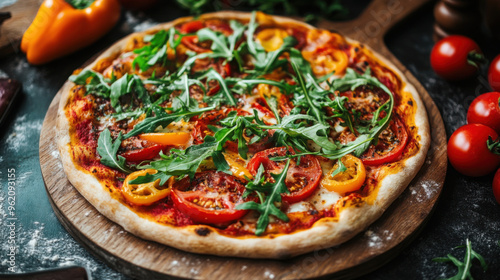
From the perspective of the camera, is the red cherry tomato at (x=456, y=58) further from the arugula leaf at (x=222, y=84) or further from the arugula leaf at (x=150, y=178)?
the arugula leaf at (x=150, y=178)

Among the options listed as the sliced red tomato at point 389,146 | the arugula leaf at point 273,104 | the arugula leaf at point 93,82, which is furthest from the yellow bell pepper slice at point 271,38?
the arugula leaf at point 93,82

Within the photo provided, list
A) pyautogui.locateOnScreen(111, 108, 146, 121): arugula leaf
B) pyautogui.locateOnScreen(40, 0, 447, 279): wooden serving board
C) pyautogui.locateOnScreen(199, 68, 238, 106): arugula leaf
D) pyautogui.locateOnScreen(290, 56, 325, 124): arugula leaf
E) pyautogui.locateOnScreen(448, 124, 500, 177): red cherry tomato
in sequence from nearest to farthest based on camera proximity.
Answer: pyautogui.locateOnScreen(40, 0, 447, 279): wooden serving board → pyautogui.locateOnScreen(448, 124, 500, 177): red cherry tomato → pyautogui.locateOnScreen(290, 56, 325, 124): arugula leaf → pyautogui.locateOnScreen(111, 108, 146, 121): arugula leaf → pyautogui.locateOnScreen(199, 68, 238, 106): arugula leaf

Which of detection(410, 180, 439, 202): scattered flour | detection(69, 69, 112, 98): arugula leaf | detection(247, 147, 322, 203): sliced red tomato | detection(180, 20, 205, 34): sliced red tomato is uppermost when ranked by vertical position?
detection(69, 69, 112, 98): arugula leaf

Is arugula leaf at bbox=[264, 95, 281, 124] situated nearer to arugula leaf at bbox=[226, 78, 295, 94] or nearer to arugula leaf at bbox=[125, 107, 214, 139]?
arugula leaf at bbox=[226, 78, 295, 94]

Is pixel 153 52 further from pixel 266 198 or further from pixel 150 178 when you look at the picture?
pixel 266 198

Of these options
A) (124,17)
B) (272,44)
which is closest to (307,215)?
(272,44)

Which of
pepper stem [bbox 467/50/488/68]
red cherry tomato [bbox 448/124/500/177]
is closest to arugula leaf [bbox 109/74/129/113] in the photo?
red cherry tomato [bbox 448/124/500/177]

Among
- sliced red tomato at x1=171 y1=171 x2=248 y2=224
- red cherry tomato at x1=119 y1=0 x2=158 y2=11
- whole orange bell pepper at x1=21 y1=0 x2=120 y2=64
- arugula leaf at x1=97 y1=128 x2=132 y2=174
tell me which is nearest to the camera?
sliced red tomato at x1=171 y1=171 x2=248 y2=224
